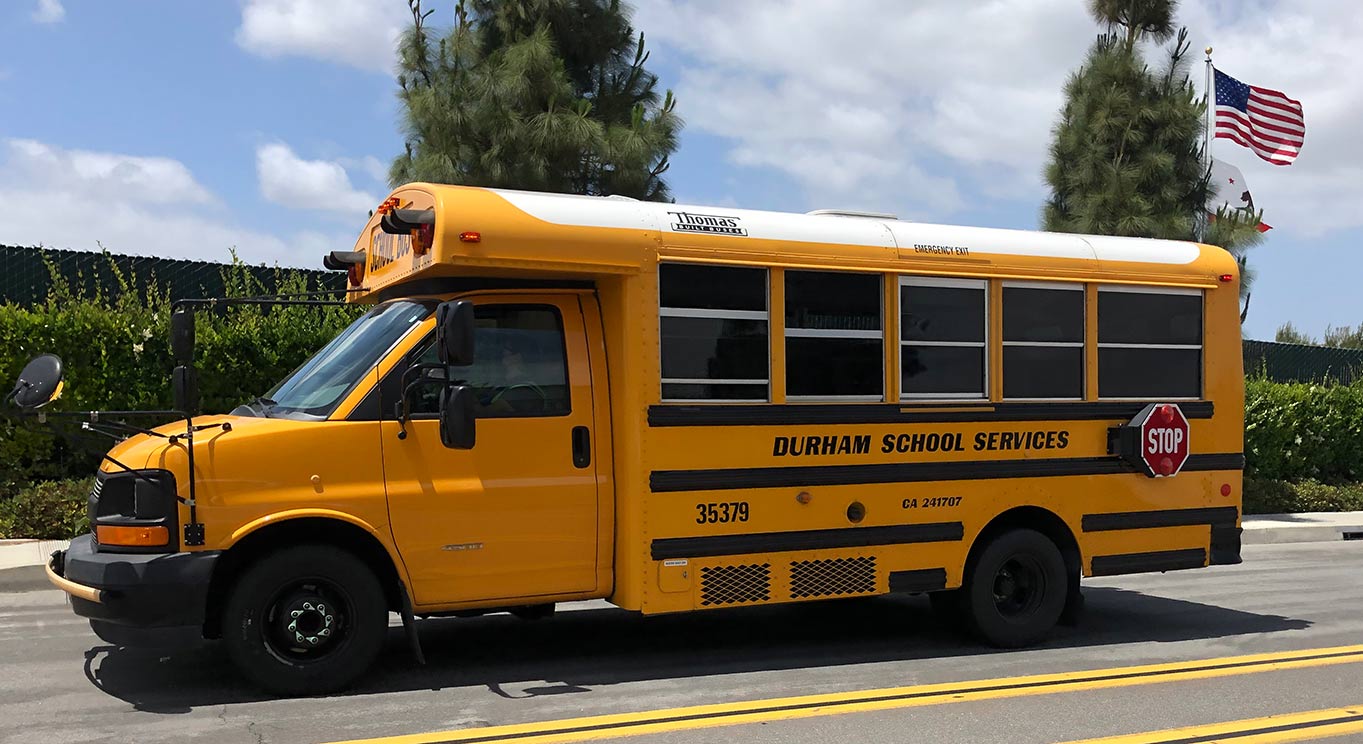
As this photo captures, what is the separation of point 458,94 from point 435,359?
28.7 feet

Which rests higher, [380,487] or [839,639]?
[380,487]

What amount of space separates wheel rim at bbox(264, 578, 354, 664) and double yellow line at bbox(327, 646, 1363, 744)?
3.17 ft

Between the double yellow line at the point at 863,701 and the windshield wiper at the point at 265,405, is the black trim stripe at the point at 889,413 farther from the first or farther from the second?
the windshield wiper at the point at 265,405

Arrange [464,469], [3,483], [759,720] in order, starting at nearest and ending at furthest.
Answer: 1. [759,720]
2. [464,469]
3. [3,483]

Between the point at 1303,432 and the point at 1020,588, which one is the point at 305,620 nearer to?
the point at 1020,588

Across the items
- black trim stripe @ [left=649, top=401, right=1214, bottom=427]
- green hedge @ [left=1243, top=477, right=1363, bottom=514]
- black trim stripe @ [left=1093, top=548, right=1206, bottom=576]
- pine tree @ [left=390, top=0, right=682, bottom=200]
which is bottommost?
→ green hedge @ [left=1243, top=477, right=1363, bottom=514]

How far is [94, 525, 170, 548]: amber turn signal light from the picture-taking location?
614 cm

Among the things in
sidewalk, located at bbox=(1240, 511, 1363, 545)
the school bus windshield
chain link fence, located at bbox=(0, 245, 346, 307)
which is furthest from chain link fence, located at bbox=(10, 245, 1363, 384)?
sidewalk, located at bbox=(1240, 511, 1363, 545)

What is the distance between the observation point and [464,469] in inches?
266

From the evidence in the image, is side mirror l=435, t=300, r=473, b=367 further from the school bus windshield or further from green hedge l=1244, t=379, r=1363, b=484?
green hedge l=1244, t=379, r=1363, b=484

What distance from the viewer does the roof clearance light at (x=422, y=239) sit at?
6.84m

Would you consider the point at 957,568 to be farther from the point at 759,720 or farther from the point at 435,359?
the point at 435,359

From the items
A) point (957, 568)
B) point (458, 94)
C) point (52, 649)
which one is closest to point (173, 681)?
point (52, 649)

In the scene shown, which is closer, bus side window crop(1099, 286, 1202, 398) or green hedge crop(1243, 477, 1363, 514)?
bus side window crop(1099, 286, 1202, 398)
